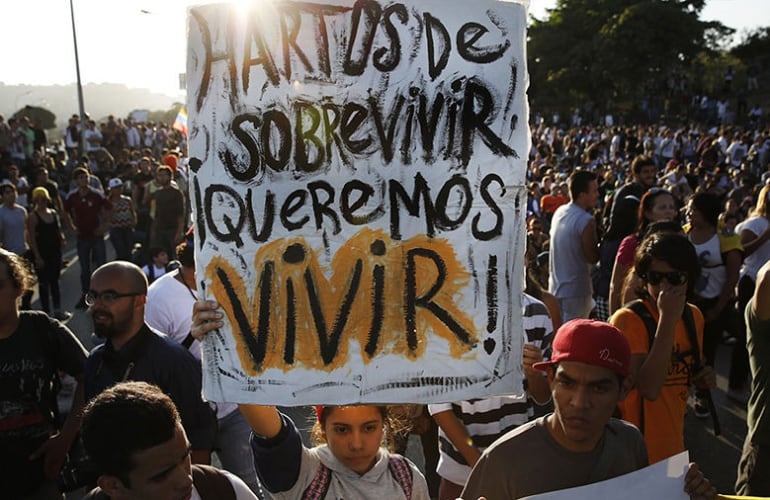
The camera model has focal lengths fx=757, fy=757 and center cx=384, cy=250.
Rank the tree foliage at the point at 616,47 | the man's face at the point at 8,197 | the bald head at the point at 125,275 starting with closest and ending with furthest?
the bald head at the point at 125,275
the man's face at the point at 8,197
the tree foliage at the point at 616,47

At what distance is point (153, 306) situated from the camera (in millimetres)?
4238

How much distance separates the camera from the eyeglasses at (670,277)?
10.1 feet

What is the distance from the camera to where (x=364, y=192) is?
2.21 m

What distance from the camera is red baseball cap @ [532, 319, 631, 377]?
89.2 inches

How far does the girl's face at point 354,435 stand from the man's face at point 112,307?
1188 millimetres

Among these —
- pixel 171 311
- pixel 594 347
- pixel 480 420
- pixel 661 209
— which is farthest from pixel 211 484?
pixel 661 209

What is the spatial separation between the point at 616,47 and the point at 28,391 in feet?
160

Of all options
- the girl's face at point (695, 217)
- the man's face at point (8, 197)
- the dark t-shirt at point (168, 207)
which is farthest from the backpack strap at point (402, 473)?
the dark t-shirt at point (168, 207)

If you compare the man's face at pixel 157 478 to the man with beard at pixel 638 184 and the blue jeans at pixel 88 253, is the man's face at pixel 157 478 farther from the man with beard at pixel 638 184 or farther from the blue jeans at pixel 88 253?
the blue jeans at pixel 88 253

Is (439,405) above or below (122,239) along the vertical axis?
above

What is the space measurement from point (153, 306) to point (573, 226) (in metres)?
3.33

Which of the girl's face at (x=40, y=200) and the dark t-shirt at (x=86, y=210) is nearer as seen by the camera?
the girl's face at (x=40, y=200)

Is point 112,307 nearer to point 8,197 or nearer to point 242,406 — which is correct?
point 242,406

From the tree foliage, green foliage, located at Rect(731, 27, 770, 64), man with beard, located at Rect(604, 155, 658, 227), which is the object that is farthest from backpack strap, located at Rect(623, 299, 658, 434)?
green foliage, located at Rect(731, 27, 770, 64)
